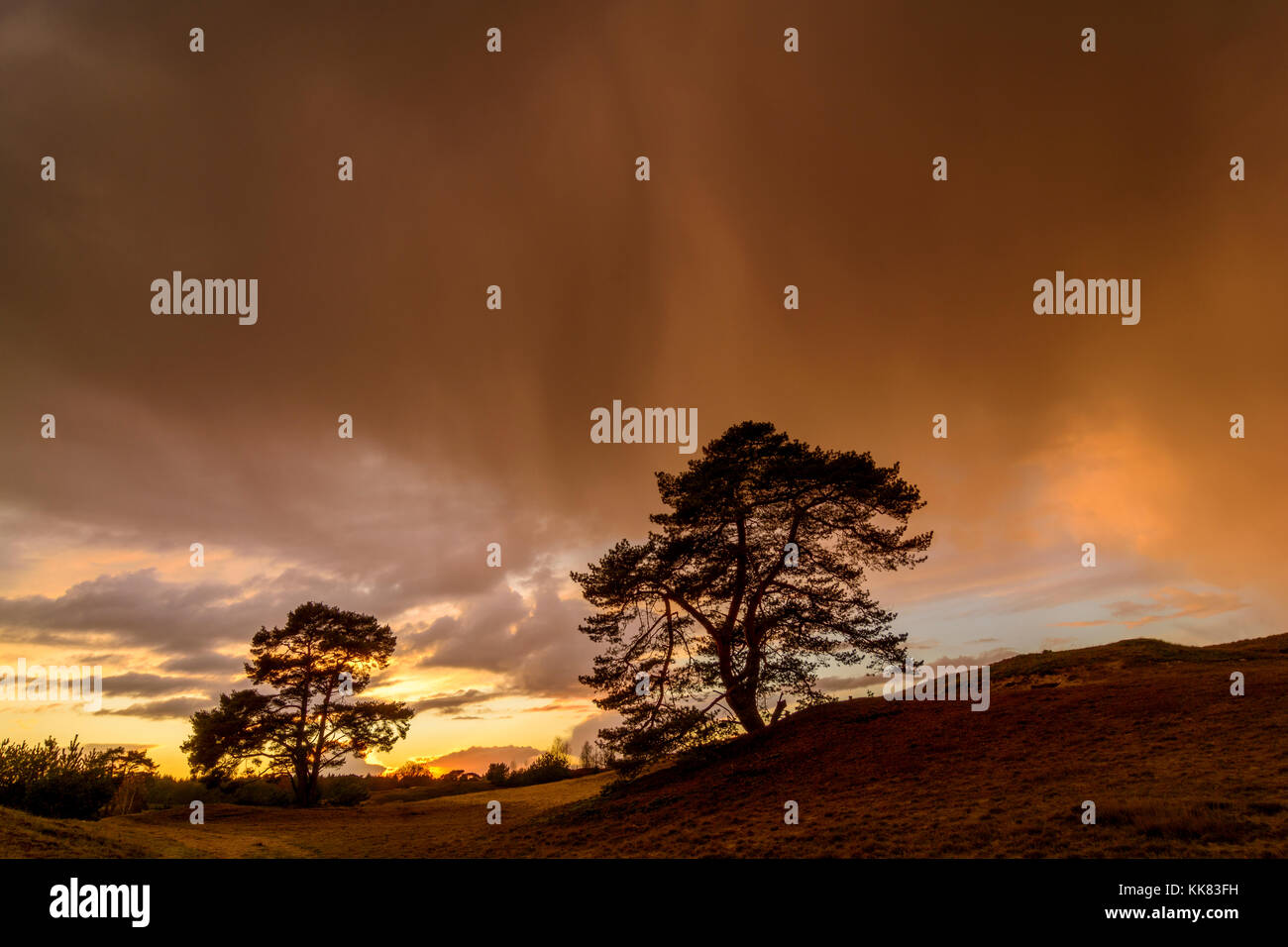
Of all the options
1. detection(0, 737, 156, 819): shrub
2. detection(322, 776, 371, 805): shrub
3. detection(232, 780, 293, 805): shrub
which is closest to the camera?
detection(0, 737, 156, 819): shrub

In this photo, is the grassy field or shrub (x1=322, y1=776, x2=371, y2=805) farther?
shrub (x1=322, y1=776, x2=371, y2=805)

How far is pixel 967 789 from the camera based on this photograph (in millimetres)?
12727

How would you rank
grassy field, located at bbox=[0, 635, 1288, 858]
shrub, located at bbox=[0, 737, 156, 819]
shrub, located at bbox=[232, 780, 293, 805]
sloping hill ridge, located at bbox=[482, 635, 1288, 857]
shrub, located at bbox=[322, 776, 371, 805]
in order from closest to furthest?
sloping hill ridge, located at bbox=[482, 635, 1288, 857] → grassy field, located at bbox=[0, 635, 1288, 858] → shrub, located at bbox=[0, 737, 156, 819] → shrub, located at bbox=[232, 780, 293, 805] → shrub, located at bbox=[322, 776, 371, 805]

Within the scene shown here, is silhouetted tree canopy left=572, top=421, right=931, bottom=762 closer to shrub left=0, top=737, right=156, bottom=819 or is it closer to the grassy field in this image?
the grassy field

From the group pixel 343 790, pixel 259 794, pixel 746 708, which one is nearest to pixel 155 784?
pixel 259 794

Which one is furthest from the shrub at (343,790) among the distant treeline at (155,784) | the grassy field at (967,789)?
the grassy field at (967,789)

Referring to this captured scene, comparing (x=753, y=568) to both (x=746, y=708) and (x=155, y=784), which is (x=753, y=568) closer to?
(x=746, y=708)

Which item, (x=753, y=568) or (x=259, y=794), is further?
(x=259, y=794)

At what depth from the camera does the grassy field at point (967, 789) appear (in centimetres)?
943

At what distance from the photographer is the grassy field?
9430 millimetres

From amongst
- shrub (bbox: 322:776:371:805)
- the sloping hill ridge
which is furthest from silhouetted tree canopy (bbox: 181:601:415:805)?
the sloping hill ridge

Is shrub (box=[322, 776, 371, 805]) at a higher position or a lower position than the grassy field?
lower

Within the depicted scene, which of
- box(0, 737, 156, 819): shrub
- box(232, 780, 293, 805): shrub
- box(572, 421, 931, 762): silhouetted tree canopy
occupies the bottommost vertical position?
box(232, 780, 293, 805): shrub
